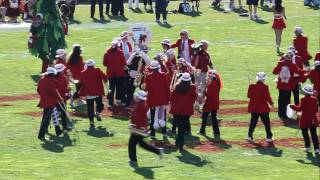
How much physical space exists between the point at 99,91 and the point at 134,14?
23.2 metres

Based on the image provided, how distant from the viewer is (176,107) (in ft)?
73.8

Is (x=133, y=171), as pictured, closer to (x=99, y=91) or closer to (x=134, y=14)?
(x=99, y=91)

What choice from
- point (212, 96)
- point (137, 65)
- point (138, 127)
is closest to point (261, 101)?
point (212, 96)

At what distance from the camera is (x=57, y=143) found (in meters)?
23.4

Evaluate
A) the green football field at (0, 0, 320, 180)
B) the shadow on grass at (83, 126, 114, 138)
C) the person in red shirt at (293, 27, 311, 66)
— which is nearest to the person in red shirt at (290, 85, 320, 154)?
the green football field at (0, 0, 320, 180)

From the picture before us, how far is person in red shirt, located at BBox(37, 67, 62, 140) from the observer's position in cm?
2345

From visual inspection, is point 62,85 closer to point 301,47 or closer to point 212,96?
point 212,96

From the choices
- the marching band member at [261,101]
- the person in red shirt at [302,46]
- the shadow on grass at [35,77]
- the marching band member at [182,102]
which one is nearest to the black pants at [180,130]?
the marching band member at [182,102]

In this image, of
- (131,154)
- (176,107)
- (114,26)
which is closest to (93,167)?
(131,154)

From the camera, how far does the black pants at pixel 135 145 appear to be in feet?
68.6

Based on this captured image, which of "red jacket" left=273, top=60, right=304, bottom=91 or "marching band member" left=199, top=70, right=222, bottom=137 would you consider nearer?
"marching band member" left=199, top=70, right=222, bottom=137

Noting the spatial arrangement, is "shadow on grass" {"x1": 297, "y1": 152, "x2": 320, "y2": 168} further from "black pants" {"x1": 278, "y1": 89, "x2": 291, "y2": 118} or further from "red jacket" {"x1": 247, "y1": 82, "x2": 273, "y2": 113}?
"black pants" {"x1": 278, "y1": 89, "x2": 291, "y2": 118}

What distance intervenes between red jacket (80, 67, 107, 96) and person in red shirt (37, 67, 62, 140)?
1355 mm

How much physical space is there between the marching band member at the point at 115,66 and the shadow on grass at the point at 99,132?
3.01 m
